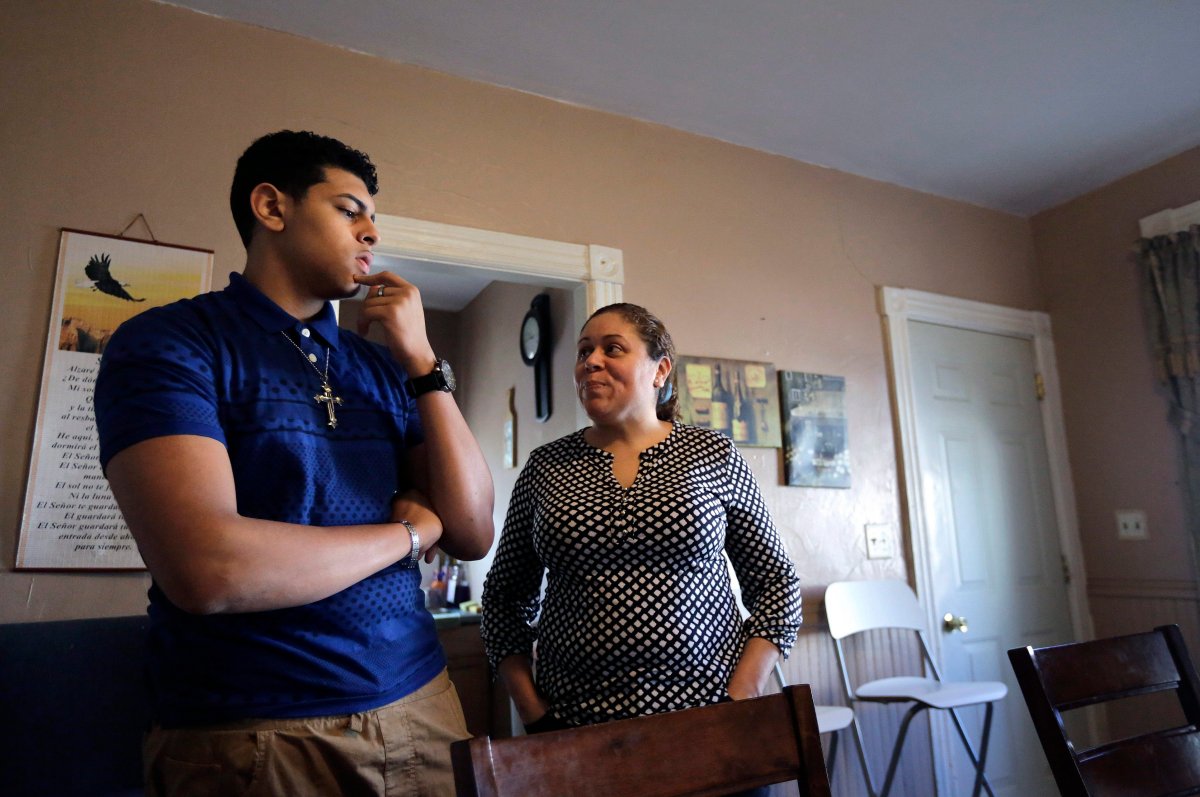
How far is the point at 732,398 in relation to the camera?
275cm

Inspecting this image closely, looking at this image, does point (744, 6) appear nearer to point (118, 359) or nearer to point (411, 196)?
point (411, 196)

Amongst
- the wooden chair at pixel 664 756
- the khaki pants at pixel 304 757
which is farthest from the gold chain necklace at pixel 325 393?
the wooden chair at pixel 664 756

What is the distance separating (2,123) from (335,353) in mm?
1499

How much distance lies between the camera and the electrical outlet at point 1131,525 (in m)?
3.19

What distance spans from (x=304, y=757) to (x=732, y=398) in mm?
2113

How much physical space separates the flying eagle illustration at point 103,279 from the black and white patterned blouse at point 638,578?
120 cm

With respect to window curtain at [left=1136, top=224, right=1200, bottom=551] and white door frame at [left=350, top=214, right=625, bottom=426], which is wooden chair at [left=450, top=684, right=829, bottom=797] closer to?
white door frame at [left=350, top=214, right=625, bottom=426]

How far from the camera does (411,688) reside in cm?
96

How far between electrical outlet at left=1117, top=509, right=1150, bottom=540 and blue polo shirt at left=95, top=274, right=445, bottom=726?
3.31m

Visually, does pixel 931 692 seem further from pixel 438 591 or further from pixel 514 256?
pixel 438 591

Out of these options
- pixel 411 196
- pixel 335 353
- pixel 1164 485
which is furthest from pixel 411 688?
pixel 1164 485

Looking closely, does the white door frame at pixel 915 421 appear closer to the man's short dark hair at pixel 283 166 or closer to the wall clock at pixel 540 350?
the wall clock at pixel 540 350


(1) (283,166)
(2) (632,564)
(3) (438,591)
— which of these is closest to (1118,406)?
(2) (632,564)

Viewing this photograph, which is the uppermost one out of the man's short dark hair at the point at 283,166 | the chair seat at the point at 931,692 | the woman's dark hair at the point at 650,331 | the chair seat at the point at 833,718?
the man's short dark hair at the point at 283,166
